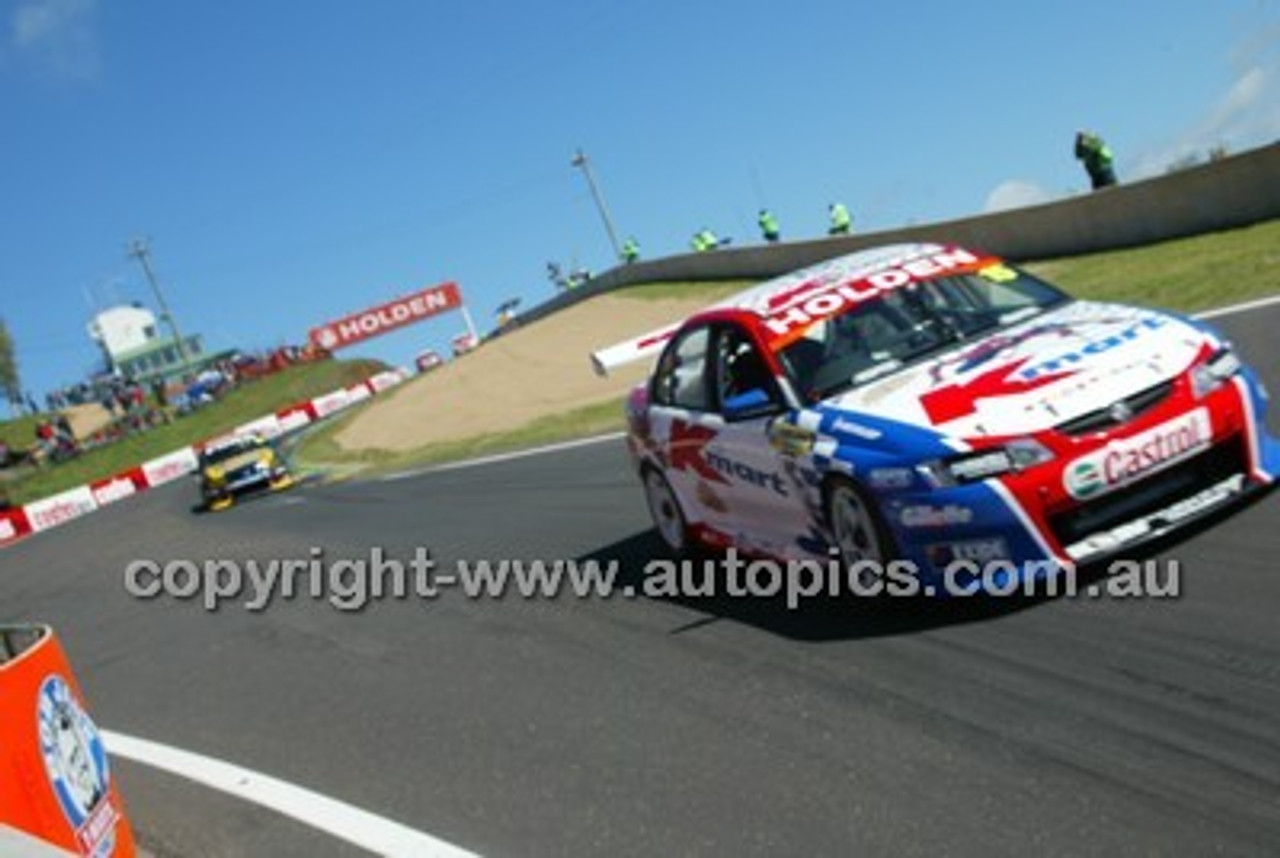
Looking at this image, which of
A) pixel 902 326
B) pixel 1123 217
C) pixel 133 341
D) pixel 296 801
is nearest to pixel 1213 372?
pixel 902 326

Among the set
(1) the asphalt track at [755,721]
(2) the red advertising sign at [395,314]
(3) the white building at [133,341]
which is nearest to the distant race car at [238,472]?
(1) the asphalt track at [755,721]

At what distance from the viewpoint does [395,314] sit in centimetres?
8231

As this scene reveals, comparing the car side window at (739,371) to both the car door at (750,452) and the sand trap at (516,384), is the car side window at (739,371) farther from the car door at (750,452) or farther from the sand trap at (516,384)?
the sand trap at (516,384)

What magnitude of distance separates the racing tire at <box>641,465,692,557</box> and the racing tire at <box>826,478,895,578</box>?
2021mm

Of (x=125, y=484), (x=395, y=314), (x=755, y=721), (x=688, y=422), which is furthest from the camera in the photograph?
(x=395, y=314)

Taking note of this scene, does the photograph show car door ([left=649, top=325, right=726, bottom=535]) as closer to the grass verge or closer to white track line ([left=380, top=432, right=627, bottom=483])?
white track line ([left=380, top=432, right=627, bottom=483])

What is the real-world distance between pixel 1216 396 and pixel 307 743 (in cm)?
432

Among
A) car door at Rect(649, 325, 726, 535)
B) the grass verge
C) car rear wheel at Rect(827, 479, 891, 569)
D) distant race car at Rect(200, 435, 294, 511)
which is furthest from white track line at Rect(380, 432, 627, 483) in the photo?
car rear wheel at Rect(827, 479, 891, 569)

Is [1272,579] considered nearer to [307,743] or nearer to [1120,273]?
[307,743]

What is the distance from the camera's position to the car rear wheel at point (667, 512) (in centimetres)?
919

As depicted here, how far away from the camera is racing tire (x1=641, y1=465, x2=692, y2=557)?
919 centimetres

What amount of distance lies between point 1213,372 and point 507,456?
14825 mm

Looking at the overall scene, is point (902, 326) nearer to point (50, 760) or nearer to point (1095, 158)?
point (50, 760)

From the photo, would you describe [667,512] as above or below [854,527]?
below
